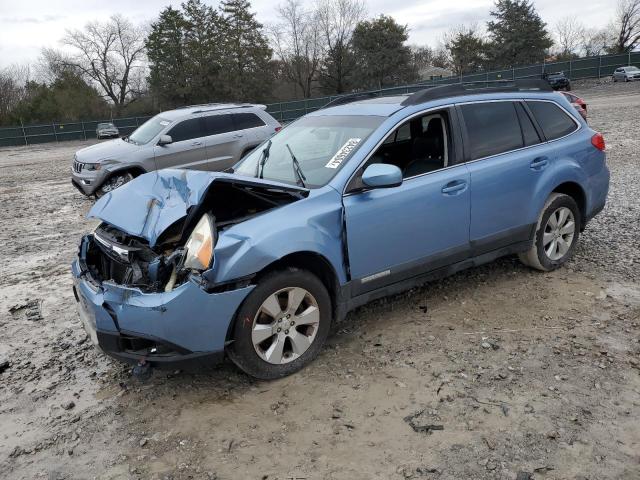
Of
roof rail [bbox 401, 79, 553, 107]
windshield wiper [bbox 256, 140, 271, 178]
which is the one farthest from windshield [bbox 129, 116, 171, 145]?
roof rail [bbox 401, 79, 553, 107]

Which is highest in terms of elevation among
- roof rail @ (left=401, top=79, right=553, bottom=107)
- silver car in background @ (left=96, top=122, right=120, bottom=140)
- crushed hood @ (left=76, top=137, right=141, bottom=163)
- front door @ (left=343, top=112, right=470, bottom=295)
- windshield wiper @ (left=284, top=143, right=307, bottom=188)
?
silver car in background @ (left=96, top=122, right=120, bottom=140)

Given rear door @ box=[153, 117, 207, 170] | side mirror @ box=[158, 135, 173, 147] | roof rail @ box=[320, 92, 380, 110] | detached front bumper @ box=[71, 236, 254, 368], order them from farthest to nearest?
rear door @ box=[153, 117, 207, 170] < side mirror @ box=[158, 135, 173, 147] < roof rail @ box=[320, 92, 380, 110] < detached front bumper @ box=[71, 236, 254, 368]

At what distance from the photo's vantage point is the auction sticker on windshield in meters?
3.76

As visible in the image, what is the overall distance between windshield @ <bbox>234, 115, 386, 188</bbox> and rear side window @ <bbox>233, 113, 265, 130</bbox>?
658 cm

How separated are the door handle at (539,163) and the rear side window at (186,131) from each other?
24.9 feet

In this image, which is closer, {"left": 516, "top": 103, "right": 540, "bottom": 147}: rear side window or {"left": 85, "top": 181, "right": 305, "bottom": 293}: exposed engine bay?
{"left": 85, "top": 181, "right": 305, "bottom": 293}: exposed engine bay

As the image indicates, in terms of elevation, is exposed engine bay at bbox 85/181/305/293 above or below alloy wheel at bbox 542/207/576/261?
above

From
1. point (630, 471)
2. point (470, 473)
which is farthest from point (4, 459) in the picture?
point (630, 471)

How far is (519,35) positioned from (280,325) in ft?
194

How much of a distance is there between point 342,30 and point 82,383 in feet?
195

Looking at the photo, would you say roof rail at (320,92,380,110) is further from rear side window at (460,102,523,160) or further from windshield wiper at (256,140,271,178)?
rear side window at (460,102,523,160)

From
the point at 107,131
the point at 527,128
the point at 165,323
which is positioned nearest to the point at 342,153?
the point at 165,323

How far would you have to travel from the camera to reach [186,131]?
1045cm

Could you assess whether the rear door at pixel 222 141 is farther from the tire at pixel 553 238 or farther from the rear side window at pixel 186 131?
the tire at pixel 553 238
